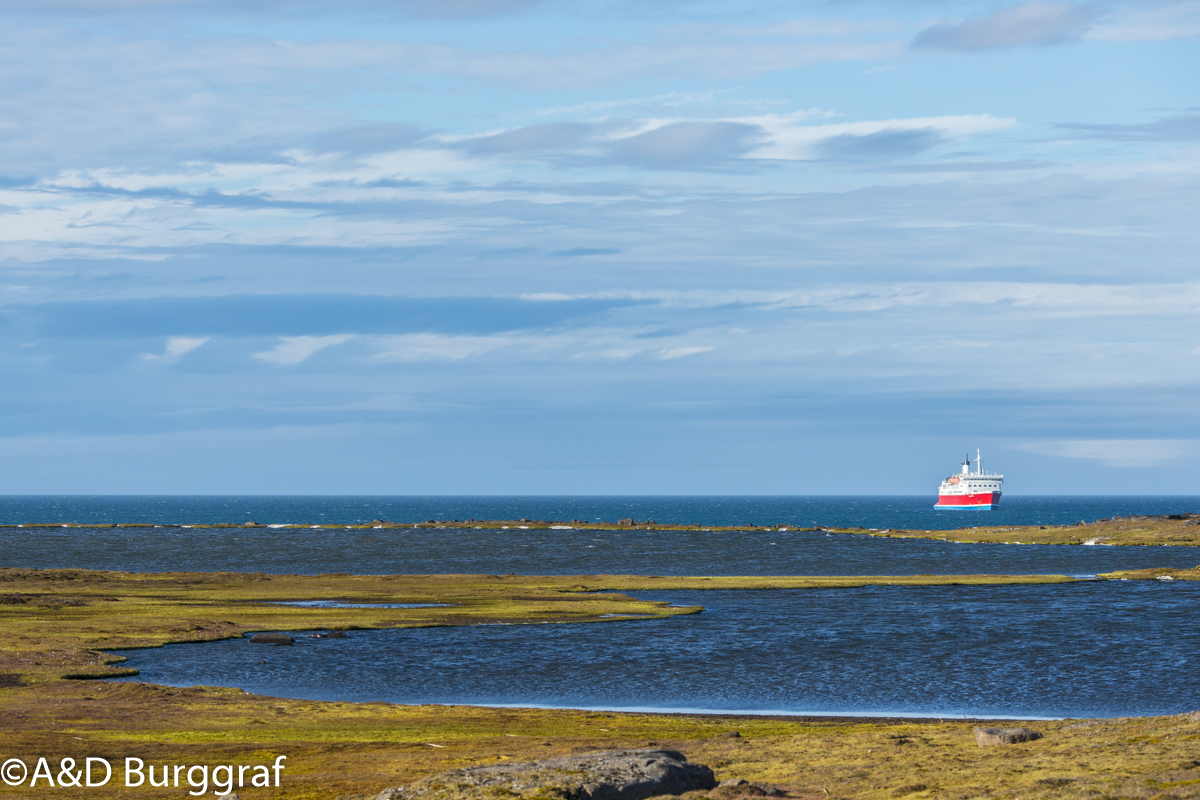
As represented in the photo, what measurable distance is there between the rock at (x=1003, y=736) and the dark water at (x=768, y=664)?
1329 centimetres

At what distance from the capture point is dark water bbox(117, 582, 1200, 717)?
39656 mm

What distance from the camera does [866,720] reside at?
35344mm

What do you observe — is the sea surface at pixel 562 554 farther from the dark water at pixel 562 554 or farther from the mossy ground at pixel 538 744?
the mossy ground at pixel 538 744

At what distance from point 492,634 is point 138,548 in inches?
4275

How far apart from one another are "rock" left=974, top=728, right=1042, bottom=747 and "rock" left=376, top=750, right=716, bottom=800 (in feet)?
25.2

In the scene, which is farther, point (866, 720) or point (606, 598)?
point (606, 598)

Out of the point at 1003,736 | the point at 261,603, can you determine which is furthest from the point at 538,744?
the point at 261,603

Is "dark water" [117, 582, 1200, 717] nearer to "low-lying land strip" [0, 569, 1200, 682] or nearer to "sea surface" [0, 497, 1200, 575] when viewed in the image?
"low-lying land strip" [0, 569, 1200, 682]

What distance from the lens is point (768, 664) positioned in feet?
156

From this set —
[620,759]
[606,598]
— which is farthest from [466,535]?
A: [620,759]

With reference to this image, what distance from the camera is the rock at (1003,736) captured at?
2367 cm

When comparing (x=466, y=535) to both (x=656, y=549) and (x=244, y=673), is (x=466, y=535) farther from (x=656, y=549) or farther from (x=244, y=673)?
(x=244, y=673)

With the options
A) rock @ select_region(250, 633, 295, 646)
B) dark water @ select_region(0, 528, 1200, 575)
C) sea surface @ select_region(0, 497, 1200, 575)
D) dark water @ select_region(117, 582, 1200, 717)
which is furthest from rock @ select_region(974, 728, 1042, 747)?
dark water @ select_region(0, 528, 1200, 575)

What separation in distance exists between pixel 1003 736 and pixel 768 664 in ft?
79.4
